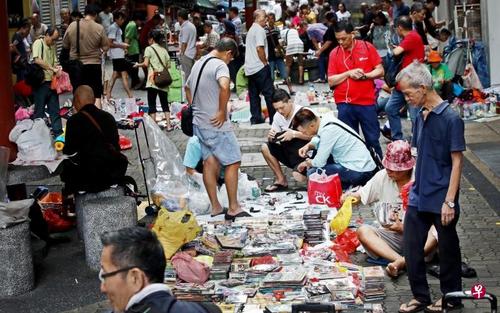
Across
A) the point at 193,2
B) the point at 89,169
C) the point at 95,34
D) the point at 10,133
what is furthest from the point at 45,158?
the point at 193,2

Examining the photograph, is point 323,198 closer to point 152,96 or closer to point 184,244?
point 184,244

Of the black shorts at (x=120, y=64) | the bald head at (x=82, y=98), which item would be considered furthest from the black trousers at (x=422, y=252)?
the black shorts at (x=120, y=64)

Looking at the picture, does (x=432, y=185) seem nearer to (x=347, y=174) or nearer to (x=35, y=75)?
(x=347, y=174)

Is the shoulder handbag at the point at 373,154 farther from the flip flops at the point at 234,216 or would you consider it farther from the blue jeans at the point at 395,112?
the blue jeans at the point at 395,112

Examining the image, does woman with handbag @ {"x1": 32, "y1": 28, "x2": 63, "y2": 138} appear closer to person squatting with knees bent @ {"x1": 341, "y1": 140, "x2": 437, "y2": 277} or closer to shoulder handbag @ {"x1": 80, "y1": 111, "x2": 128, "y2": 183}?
shoulder handbag @ {"x1": 80, "y1": 111, "x2": 128, "y2": 183}

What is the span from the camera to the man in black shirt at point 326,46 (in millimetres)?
22188

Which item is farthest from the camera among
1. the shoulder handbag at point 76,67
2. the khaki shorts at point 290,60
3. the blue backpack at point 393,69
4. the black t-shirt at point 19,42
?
the khaki shorts at point 290,60

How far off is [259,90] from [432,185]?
1005 centimetres

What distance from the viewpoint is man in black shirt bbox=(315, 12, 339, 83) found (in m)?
22.2

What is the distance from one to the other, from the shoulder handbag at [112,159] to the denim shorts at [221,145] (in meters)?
1.09

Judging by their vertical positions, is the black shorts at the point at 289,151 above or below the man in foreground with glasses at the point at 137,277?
below

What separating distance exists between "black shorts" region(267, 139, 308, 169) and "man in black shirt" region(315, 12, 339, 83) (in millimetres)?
9798

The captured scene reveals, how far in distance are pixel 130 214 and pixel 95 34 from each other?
7470 mm

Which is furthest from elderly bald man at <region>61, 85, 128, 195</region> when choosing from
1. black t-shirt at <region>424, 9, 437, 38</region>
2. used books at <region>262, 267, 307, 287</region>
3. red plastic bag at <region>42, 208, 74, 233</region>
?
black t-shirt at <region>424, 9, 437, 38</region>
